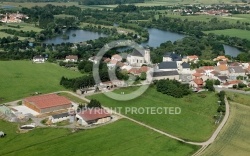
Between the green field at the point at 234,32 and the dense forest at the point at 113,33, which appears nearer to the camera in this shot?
the dense forest at the point at 113,33

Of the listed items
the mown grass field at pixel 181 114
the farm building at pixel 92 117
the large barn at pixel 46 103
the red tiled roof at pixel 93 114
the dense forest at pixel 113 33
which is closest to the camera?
the mown grass field at pixel 181 114

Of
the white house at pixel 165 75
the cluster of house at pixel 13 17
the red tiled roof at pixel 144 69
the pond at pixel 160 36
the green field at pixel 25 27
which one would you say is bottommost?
the white house at pixel 165 75

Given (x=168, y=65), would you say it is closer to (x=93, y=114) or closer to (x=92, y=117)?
(x=93, y=114)

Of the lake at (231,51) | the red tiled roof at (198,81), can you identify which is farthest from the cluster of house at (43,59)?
the lake at (231,51)

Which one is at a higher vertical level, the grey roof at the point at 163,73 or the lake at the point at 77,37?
the lake at the point at 77,37

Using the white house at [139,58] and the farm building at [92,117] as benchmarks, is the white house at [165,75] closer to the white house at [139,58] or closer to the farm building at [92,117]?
the white house at [139,58]

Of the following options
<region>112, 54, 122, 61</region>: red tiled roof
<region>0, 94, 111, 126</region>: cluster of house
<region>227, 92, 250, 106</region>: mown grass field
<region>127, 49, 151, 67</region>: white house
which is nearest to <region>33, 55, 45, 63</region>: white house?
<region>112, 54, 122, 61</region>: red tiled roof

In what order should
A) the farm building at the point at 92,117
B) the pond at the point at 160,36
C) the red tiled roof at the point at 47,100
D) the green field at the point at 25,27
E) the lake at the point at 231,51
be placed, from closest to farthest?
the farm building at the point at 92,117 → the red tiled roof at the point at 47,100 → the lake at the point at 231,51 → the pond at the point at 160,36 → the green field at the point at 25,27
